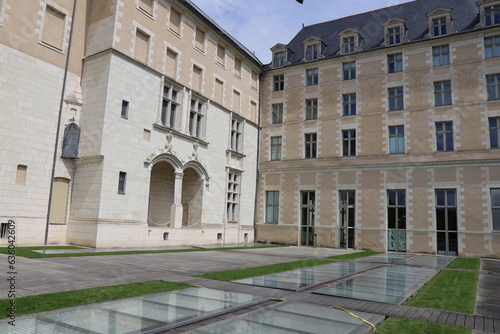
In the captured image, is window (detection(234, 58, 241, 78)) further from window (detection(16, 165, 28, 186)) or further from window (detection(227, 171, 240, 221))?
window (detection(16, 165, 28, 186))

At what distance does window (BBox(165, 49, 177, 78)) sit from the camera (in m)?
21.0

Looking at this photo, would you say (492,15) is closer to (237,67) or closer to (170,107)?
(237,67)

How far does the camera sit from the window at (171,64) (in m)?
21.0

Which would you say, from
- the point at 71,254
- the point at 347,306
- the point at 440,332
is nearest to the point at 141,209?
the point at 71,254

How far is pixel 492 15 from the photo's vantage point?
22.3 meters

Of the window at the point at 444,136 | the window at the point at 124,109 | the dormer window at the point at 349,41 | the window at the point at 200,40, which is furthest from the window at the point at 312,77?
the window at the point at 124,109

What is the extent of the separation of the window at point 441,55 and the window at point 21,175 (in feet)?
77.2

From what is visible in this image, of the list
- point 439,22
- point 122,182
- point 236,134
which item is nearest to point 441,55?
point 439,22

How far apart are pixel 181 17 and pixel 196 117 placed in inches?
232

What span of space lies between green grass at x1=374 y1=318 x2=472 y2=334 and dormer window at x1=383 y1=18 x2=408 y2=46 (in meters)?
23.1

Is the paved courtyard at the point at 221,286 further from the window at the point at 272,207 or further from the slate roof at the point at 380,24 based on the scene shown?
the slate roof at the point at 380,24

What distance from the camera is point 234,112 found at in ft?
86.4

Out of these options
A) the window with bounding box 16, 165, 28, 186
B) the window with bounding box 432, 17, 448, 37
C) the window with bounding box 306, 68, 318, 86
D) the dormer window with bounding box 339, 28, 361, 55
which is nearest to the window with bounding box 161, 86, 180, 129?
the window with bounding box 16, 165, 28, 186

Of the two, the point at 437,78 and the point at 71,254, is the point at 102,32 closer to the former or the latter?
the point at 71,254
